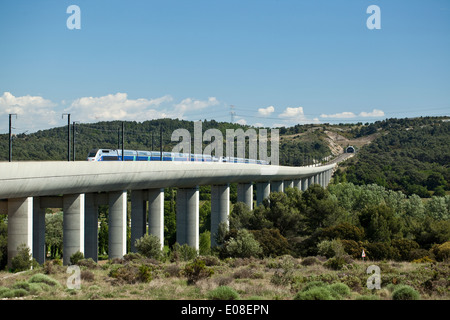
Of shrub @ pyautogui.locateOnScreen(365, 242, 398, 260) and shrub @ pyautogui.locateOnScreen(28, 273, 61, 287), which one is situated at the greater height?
shrub @ pyautogui.locateOnScreen(28, 273, 61, 287)

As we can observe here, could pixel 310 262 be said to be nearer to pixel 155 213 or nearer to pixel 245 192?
pixel 155 213

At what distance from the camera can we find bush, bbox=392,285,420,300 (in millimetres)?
19828

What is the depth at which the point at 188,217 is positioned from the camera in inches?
2064

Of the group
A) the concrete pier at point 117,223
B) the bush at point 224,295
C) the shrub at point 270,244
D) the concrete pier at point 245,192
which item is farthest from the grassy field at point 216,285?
the concrete pier at point 245,192

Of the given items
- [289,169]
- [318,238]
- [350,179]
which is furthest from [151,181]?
[350,179]

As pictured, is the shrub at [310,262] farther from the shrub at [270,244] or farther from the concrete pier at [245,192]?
the concrete pier at [245,192]

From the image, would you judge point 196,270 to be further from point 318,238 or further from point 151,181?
point 318,238

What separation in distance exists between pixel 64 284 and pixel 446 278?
57.2 feet

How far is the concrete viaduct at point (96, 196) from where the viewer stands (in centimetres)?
2869

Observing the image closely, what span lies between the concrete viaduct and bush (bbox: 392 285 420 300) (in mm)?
18720

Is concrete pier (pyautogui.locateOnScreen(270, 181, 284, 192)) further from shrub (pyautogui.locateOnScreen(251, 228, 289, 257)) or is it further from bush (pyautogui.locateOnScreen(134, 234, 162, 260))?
bush (pyautogui.locateOnScreen(134, 234, 162, 260))

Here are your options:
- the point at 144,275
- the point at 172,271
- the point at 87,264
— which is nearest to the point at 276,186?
the point at 87,264

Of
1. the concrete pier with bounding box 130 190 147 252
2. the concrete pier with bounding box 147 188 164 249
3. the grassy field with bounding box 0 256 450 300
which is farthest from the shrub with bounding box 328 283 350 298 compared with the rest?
the concrete pier with bounding box 130 190 147 252

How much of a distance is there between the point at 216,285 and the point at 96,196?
64.3 feet
